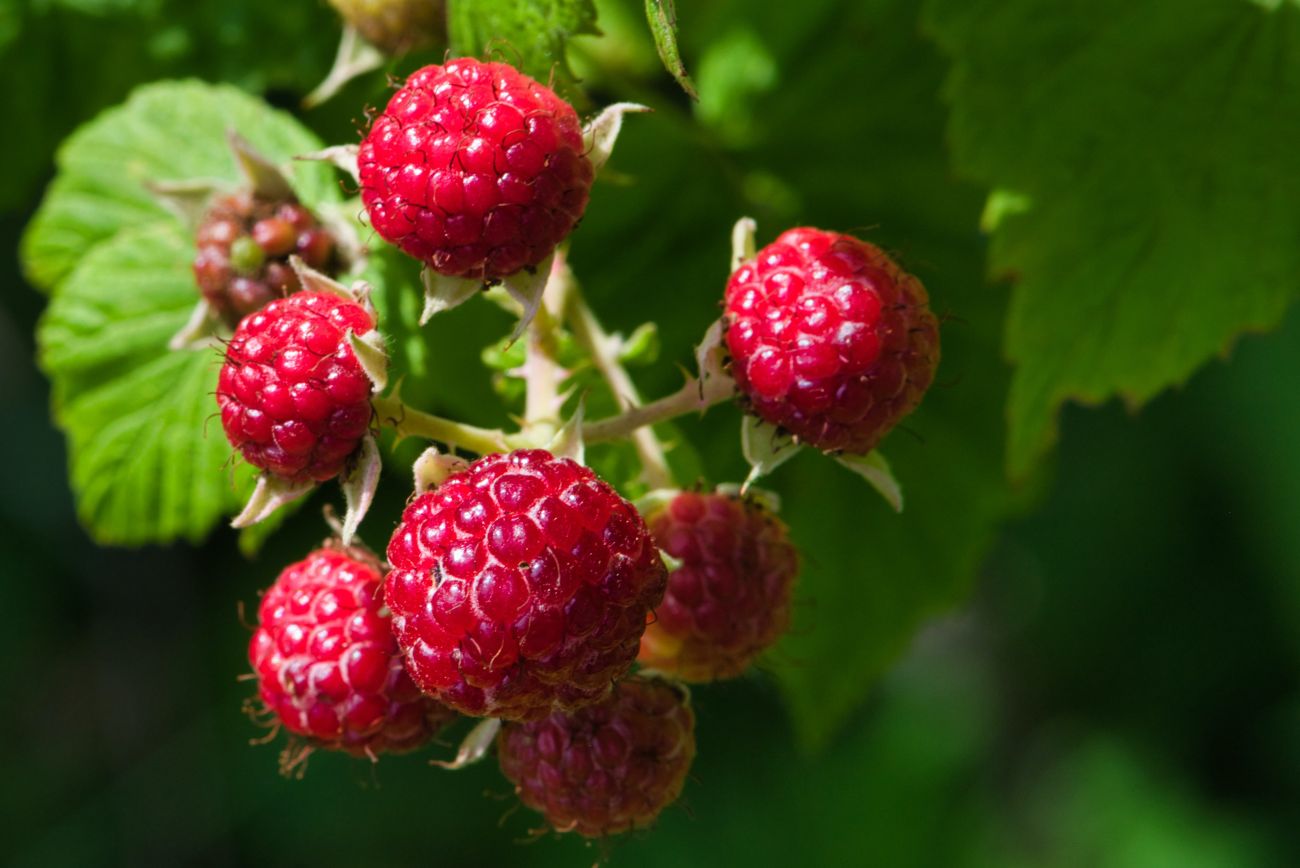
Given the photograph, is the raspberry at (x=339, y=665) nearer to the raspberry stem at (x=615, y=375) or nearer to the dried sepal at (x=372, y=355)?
the dried sepal at (x=372, y=355)

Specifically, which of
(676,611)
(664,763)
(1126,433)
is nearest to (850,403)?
(676,611)

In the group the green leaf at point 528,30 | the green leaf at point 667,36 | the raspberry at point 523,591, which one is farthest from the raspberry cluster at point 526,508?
the green leaf at point 667,36

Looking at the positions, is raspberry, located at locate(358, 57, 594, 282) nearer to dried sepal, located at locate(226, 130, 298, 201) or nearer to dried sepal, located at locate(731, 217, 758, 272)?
dried sepal, located at locate(731, 217, 758, 272)

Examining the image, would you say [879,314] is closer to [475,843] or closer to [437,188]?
[437,188]

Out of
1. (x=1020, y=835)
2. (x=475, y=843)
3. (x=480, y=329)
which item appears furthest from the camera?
(x=1020, y=835)

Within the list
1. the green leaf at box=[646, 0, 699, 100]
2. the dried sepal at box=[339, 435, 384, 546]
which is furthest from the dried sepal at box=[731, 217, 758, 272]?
the dried sepal at box=[339, 435, 384, 546]

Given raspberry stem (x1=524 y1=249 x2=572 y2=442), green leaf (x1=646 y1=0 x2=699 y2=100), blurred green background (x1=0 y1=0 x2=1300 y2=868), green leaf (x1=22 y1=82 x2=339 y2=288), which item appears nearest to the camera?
green leaf (x1=646 y1=0 x2=699 y2=100)
